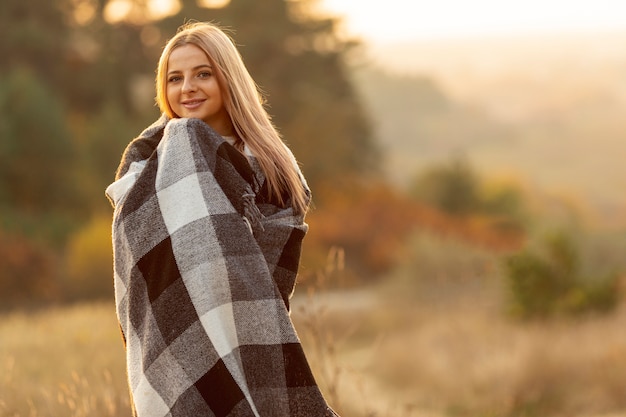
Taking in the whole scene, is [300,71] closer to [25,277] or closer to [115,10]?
[115,10]

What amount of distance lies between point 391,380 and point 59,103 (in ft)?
51.9

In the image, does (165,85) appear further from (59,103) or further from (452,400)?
(59,103)

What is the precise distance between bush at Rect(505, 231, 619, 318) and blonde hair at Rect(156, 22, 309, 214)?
30.6 ft

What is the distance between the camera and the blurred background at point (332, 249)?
7953mm

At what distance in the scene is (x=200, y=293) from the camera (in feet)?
9.02

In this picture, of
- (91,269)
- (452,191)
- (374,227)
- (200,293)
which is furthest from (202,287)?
(452,191)

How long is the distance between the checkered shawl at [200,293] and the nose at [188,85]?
192mm

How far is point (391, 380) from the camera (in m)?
10.7

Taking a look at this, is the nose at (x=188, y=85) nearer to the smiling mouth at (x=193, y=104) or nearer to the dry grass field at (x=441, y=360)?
the smiling mouth at (x=193, y=104)

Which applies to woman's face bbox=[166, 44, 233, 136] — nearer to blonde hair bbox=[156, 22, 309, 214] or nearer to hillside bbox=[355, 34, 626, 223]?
blonde hair bbox=[156, 22, 309, 214]

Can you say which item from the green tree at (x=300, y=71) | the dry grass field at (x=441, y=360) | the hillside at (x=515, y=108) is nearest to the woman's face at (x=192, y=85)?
the dry grass field at (x=441, y=360)

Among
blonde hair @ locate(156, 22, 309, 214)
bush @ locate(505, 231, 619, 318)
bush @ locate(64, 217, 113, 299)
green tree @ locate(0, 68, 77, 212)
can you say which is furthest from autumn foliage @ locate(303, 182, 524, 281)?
blonde hair @ locate(156, 22, 309, 214)

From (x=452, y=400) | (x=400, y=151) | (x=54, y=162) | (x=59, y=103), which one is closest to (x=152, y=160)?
(x=452, y=400)

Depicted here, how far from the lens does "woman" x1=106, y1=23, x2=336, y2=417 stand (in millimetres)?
2752
